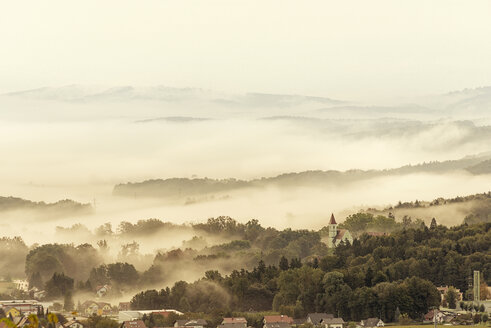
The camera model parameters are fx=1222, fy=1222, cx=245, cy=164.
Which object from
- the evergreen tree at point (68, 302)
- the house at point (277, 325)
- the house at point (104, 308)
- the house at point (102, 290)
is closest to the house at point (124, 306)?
the house at point (104, 308)

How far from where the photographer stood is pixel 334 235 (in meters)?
109

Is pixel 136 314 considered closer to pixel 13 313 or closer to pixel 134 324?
pixel 134 324

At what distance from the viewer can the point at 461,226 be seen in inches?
3856

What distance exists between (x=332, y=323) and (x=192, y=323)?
26.5ft

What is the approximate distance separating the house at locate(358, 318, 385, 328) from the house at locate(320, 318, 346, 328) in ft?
3.58

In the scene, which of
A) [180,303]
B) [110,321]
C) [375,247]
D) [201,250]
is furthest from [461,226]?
[110,321]

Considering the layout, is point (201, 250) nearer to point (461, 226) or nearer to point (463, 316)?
point (461, 226)

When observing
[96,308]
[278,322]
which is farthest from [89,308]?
[278,322]

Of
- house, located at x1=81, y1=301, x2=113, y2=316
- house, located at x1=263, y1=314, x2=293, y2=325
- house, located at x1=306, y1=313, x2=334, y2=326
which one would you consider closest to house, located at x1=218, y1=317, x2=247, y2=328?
house, located at x1=263, y1=314, x2=293, y2=325

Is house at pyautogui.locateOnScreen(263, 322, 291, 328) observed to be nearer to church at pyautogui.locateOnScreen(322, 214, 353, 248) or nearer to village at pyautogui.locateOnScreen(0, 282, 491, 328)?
village at pyautogui.locateOnScreen(0, 282, 491, 328)

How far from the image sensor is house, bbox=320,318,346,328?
70.1 metres

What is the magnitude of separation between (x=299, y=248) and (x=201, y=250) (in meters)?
8.65

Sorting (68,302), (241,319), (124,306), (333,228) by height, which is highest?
(333,228)

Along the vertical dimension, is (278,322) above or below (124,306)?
below
